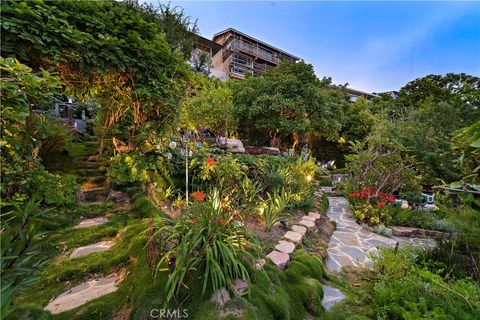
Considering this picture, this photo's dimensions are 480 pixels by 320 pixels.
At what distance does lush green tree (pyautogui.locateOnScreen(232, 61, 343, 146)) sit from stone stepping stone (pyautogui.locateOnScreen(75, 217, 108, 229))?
7.82 metres

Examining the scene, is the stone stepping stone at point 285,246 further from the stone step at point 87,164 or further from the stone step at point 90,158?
the stone step at point 90,158

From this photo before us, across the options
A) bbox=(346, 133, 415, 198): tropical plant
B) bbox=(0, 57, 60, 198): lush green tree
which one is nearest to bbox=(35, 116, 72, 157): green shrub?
bbox=(0, 57, 60, 198): lush green tree

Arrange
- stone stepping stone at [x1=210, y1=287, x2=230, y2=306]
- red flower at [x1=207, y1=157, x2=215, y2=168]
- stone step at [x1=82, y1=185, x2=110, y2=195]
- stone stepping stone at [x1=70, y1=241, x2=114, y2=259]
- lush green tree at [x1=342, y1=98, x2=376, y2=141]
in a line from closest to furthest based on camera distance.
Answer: stone stepping stone at [x1=210, y1=287, x2=230, y2=306] → stone stepping stone at [x1=70, y1=241, x2=114, y2=259] → red flower at [x1=207, y1=157, x2=215, y2=168] → stone step at [x1=82, y1=185, x2=110, y2=195] → lush green tree at [x1=342, y1=98, x2=376, y2=141]

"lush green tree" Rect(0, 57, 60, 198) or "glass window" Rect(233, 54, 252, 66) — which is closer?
"lush green tree" Rect(0, 57, 60, 198)

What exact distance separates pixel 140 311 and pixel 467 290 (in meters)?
3.06

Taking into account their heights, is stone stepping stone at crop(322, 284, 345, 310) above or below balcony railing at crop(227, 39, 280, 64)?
below

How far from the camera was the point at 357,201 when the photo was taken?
19.8 feet

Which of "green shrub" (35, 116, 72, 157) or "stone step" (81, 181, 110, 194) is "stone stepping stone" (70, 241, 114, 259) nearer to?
"stone step" (81, 181, 110, 194)

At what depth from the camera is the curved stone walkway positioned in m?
3.43

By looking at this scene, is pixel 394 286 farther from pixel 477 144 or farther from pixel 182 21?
pixel 182 21

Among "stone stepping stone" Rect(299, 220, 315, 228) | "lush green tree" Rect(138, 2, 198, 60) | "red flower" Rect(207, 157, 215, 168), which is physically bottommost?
"stone stepping stone" Rect(299, 220, 315, 228)

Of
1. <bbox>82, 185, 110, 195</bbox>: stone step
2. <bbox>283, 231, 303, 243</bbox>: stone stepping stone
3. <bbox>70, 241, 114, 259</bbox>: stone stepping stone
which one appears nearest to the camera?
<bbox>70, 241, 114, 259</bbox>: stone stepping stone

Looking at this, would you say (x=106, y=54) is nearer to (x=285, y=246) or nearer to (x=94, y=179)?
(x=94, y=179)

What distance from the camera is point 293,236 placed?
3.30 metres
